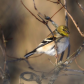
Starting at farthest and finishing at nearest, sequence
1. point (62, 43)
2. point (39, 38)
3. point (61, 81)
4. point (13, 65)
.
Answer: point (39, 38)
point (13, 65)
point (61, 81)
point (62, 43)

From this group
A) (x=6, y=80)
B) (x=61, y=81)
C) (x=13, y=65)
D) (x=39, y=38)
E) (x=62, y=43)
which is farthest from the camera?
(x=39, y=38)

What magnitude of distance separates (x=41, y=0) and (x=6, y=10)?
1068mm

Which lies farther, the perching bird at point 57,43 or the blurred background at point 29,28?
the blurred background at point 29,28

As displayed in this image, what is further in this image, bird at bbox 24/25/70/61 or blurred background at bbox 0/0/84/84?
blurred background at bbox 0/0/84/84

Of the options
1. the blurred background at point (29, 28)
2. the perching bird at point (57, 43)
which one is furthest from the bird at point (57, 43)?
the blurred background at point (29, 28)

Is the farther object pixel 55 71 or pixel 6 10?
pixel 6 10

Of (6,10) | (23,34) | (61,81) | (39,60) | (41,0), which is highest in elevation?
(6,10)

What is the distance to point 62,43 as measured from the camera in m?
1.97

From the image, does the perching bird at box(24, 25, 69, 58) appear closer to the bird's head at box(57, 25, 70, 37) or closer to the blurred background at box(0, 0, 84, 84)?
the bird's head at box(57, 25, 70, 37)

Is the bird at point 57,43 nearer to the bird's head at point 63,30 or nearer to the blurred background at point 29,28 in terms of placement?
the bird's head at point 63,30

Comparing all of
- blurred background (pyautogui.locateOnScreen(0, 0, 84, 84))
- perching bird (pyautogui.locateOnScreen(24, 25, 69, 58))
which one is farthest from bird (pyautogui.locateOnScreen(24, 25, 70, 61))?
blurred background (pyautogui.locateOnScreen(0, 0, 84, 84))

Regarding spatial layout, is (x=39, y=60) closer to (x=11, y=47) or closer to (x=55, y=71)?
(x=11, y=47)

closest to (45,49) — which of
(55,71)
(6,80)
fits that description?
(55,71)

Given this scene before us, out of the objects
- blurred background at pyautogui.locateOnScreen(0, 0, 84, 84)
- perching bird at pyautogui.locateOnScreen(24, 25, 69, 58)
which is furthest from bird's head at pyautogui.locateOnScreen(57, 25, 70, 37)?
blurred background at pyautogui.locateOnScreen(0, 0, 84, 84)
